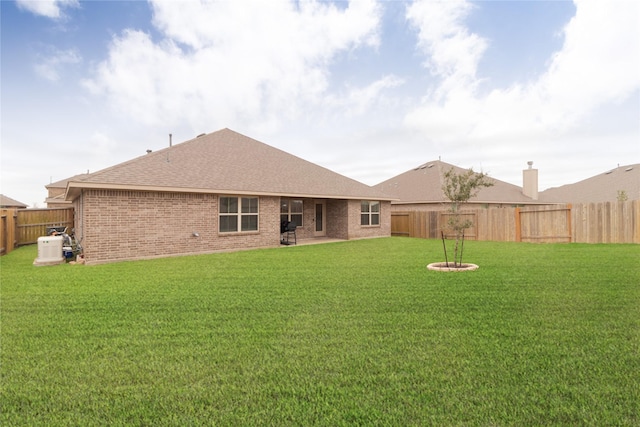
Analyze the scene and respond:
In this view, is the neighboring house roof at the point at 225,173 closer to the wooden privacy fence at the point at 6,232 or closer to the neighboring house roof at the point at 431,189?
the wooden privacy fence at the point at 6,232

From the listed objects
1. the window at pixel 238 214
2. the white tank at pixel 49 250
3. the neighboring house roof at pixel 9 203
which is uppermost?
the neighboring house roof at pixel 9 203

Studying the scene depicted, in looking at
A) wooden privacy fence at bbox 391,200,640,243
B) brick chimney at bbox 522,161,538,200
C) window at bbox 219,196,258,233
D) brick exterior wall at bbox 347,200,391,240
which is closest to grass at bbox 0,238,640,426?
window at bbox 219,196,258,233

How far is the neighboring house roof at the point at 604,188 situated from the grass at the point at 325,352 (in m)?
29.0

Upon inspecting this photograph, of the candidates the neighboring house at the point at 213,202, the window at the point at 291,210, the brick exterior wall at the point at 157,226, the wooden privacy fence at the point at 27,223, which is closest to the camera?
the brick exterior wall at the point at 157,226

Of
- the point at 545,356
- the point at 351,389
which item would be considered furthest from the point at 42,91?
the point at 545,356

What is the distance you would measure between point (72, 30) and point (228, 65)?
18.1 feet

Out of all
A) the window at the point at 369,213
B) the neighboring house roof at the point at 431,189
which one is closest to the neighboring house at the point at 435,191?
the neighboring house roof at the point at 431,189

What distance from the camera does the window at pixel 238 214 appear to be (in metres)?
13.0

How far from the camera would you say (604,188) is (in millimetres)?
32531

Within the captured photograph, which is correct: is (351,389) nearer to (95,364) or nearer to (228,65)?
(95,364)

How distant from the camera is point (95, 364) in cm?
325

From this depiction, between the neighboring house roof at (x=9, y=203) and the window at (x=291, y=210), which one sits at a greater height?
A: the neighboring house roof at (x=9, y=203)

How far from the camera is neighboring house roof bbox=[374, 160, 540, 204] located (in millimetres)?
23972

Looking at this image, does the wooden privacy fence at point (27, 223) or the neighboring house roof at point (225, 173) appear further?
the wooden privacy fence at point (27, 223)
